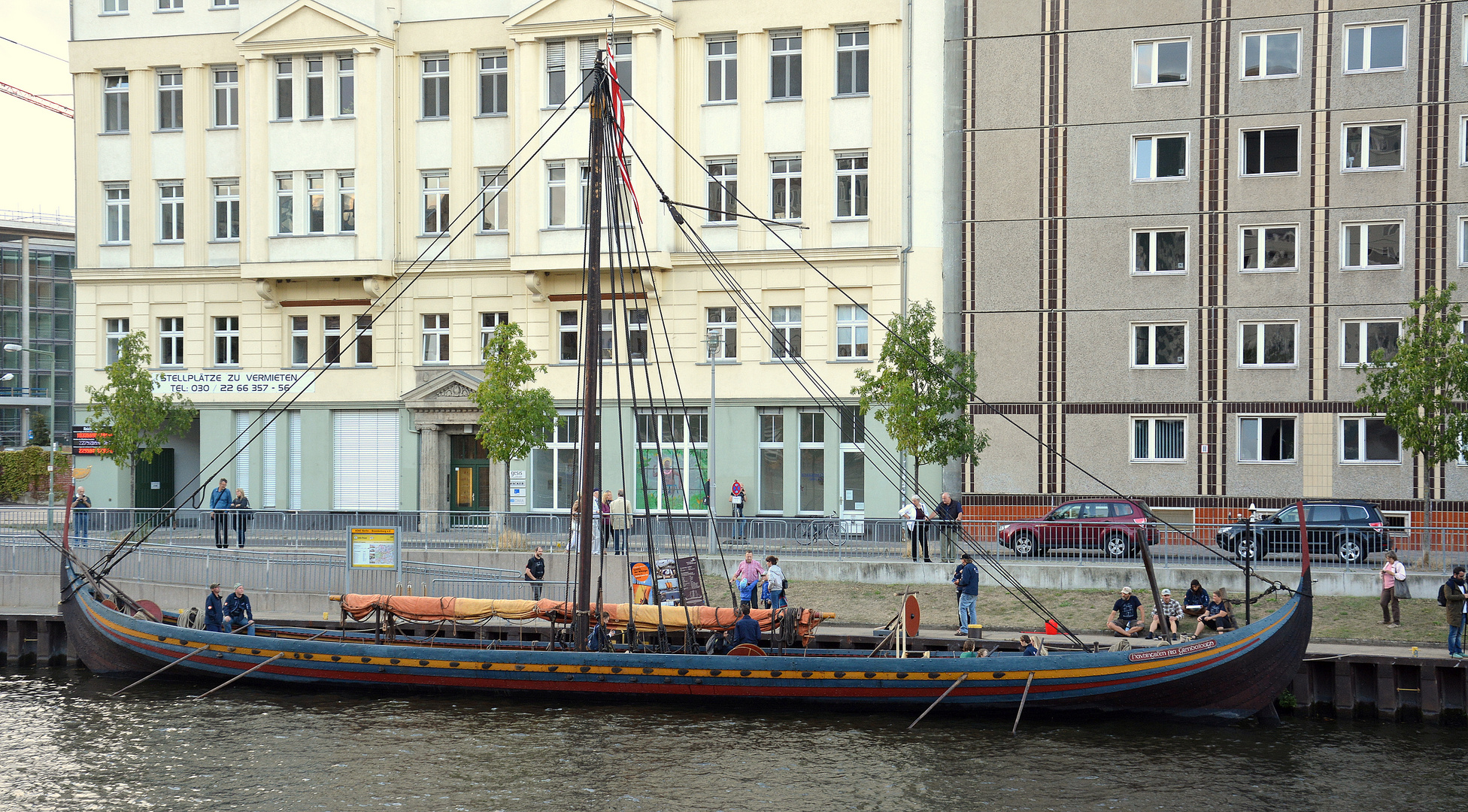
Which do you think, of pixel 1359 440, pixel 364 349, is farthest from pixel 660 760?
pixel 364 349

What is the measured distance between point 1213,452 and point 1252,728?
20473 millimetres

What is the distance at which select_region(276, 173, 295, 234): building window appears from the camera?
48688mm

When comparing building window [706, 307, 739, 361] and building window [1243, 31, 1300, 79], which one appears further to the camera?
building window [706, 307, 739, 361]

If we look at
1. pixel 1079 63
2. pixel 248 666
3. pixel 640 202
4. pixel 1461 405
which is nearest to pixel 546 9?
pixel 640 202

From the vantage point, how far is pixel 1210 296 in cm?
4356

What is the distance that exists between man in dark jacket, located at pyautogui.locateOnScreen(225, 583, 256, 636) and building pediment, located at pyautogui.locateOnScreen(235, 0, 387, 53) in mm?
24915

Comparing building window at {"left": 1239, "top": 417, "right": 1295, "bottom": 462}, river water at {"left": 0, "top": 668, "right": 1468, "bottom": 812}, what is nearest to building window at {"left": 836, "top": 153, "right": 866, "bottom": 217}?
building window at {"left": 1239, "top": 417, "right": 1295, "bottom": 462}

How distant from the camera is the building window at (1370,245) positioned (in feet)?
138

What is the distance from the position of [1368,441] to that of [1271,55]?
40.3 ft

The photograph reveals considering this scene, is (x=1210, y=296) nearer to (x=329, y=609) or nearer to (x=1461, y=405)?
(x=1461, y=405)

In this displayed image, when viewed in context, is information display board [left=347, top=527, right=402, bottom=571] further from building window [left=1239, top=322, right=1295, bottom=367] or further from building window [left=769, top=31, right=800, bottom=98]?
building window [left=1239, top=322, right=1295, bottom=367]

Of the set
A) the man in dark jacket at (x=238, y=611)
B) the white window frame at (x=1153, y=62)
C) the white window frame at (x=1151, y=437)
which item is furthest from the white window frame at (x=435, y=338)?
the white window frame at (x=1153, y=62)

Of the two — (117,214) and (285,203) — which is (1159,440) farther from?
(117,214)

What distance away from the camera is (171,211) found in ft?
165
